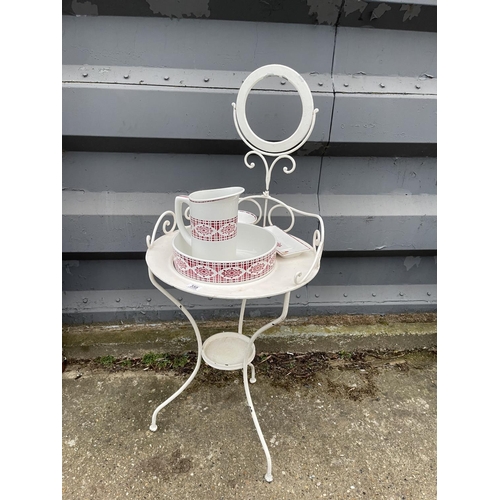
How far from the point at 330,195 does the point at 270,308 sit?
74 centimetres

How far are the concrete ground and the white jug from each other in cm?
85

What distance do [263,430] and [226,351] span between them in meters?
0.38

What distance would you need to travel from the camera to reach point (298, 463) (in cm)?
156

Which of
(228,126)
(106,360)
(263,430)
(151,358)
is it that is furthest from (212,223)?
(106,360)

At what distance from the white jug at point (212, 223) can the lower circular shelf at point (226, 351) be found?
52 centimetres

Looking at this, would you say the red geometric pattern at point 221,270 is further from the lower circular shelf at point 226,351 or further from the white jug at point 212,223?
the lower circular shelf at point 226,351

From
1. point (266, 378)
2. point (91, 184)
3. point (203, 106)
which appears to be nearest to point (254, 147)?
point (203, 106)

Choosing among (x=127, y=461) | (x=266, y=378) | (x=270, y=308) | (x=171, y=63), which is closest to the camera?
(x=127, y=461)

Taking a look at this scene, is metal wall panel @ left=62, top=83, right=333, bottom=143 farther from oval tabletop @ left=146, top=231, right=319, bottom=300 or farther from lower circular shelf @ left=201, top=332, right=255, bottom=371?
lower circular shelf @ left=201, top=332, right=255, bottom=371

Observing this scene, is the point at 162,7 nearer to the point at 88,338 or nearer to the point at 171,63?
the point at 171,63

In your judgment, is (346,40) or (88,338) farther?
(88,338)

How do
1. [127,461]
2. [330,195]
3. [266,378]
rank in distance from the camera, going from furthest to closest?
[330,195] → [266,378] → [127,461]

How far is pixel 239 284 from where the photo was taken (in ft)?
4.20

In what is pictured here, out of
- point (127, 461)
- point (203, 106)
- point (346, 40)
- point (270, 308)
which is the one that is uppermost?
point (346, 40)
